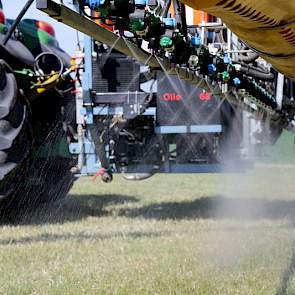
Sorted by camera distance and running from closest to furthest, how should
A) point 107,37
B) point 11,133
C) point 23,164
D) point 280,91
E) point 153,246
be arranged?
point 107,37, point 153,246, point 11,133, point 23,164, point 280,91

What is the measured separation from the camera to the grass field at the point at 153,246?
3.59 meters

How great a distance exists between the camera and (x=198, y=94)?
6344 millimetres

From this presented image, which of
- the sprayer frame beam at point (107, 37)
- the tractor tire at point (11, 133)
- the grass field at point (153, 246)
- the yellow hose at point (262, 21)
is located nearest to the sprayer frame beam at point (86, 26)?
the sprayer frame beam at point (107, 37)

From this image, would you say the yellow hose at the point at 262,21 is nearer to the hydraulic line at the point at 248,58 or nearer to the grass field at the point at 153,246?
the grass field at the point at 153,246

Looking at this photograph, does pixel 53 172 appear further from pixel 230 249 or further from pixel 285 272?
pixel 285 272

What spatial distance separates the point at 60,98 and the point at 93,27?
11.9ft

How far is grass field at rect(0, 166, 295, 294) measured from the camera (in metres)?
3.59

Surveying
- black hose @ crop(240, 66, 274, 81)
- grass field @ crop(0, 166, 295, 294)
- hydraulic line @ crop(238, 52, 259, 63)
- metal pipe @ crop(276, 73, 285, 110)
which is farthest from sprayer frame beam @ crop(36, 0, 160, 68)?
metal pipe @ crop(276, 73, 285, 110)

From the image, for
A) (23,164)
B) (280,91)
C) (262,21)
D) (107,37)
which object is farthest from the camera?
(280,91)

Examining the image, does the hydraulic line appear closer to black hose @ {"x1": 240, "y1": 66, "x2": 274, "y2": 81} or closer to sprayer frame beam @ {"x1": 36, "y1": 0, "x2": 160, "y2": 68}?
black hose @ {"x1": 240, "y1": 66, "x2": 274, "y2": 81}

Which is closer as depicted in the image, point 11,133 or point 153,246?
point 153,246

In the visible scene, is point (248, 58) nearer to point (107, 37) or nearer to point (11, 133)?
point (11, 133)

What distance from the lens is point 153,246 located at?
470cm

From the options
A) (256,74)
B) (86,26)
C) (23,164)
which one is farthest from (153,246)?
(86,26)
